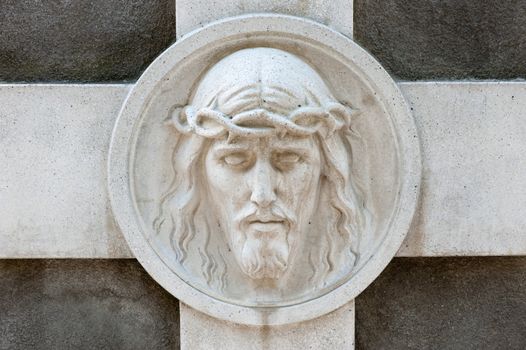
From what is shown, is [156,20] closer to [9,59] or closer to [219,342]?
[9,59]

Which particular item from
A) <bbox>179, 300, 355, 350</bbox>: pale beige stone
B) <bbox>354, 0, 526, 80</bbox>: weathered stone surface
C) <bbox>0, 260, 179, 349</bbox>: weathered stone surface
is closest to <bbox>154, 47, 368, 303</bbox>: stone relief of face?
<bbox>179, 300, 355, 350</bbox>: pale beige stone

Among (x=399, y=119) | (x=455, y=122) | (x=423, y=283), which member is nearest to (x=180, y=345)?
(x=423, y=283)

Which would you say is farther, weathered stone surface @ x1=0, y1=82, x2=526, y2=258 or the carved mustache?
weathered stone surface @ x1=0, y1=82, x2=526, y2=258

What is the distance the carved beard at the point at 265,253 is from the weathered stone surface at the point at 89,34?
931 millimetres

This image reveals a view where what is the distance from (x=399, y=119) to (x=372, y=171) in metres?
0.26

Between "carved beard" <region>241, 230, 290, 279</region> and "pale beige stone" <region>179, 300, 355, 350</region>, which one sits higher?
"carved beard" <region>241, 230, 290, 279</region>

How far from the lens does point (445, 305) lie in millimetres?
3037

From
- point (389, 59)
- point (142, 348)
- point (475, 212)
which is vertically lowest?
point (142, 348)

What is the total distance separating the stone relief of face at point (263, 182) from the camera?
2.67 meters

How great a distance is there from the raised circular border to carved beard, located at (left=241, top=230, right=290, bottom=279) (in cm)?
20

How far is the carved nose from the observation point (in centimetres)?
267

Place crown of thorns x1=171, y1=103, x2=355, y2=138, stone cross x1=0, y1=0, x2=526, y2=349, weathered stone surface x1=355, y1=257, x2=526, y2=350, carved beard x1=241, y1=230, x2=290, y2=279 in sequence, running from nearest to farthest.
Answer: crown of thorns x1=171, y1=103, x2=355, y2=138, carved beard x1=241, y1=230, x2=290, y2=279, stone cross x1=0, y1=0, x2=526, y2=349, weathered stone surface x1=355, y1=257, x2=526, y2=350

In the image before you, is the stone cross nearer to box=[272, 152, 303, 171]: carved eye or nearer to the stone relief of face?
the stone relief of face

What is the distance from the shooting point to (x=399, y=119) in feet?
9.35
